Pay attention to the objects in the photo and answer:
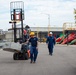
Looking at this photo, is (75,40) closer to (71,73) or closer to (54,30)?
(54,30)

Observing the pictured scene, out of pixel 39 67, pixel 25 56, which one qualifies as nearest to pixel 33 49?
pixel 25 56

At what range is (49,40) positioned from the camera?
81.0ft

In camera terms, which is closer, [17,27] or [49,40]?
[17,27]

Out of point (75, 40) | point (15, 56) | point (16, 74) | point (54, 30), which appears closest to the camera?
point (16, 74)

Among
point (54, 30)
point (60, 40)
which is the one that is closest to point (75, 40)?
point (60, 40)

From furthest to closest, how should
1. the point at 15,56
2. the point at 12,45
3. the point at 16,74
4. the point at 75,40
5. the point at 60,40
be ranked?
the point at 60,40
the point at 75,40
the point at 15,56
the point at 12,45
the point at 16,74

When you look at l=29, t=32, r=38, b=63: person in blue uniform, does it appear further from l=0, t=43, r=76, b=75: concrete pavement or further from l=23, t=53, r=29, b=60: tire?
l=23, t=53, r=29, b=60: tire

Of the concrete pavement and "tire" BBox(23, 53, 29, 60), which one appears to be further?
"tire" BBox(23, 53, 29, 60)

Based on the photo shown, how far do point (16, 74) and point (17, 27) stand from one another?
8358 millimetres

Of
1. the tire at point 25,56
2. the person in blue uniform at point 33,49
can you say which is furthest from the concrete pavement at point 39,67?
the tire at point 25,56

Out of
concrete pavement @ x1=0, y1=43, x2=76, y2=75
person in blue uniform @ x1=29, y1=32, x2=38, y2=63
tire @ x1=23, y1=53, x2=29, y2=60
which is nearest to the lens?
concrete pavement @ x1=0, y1=43, x2=76, y2=75

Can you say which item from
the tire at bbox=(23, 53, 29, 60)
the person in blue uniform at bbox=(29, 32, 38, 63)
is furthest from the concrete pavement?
the tire at bbox=(23, 53, 29, 60)

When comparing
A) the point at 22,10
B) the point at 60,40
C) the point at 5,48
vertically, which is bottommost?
the point at 60,40

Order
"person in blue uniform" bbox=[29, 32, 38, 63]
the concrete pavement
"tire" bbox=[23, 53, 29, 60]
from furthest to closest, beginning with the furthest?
"tire" bbox=[23, 53, 29, 60] < "person in blue uniform" bbox=[29, 32, 38, 63] < the concrete pavement
